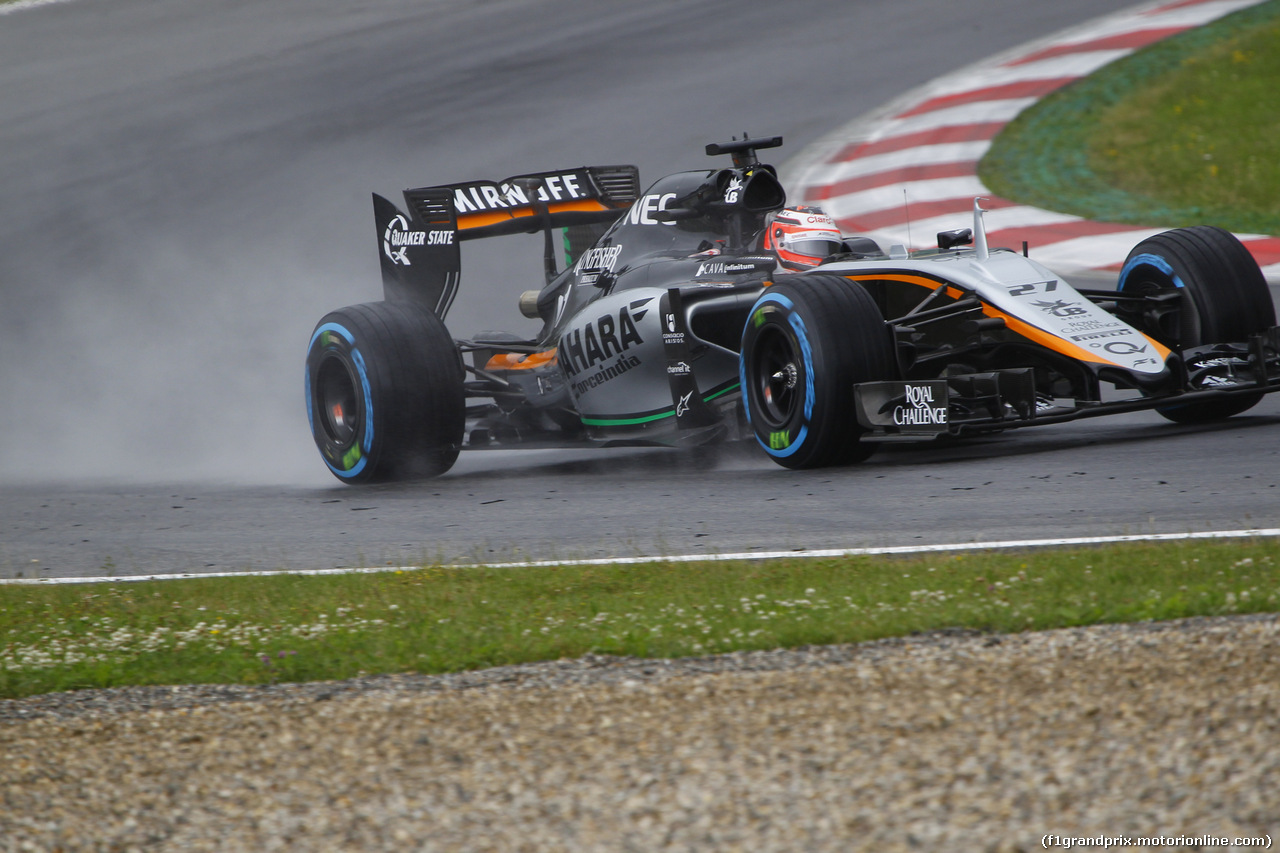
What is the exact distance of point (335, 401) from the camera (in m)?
8.74

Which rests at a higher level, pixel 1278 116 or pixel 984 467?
pixel 1278 116

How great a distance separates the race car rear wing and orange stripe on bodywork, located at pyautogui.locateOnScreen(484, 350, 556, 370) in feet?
1.43

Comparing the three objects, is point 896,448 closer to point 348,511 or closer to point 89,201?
point 348,511

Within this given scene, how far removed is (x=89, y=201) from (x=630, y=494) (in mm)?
10584

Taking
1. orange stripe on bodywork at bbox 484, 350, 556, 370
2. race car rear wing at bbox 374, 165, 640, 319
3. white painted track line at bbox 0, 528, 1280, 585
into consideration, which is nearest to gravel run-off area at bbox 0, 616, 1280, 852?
white painted track line at bbox 0, 528, 1280, 585

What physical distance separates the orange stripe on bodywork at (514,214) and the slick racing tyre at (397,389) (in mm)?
1157

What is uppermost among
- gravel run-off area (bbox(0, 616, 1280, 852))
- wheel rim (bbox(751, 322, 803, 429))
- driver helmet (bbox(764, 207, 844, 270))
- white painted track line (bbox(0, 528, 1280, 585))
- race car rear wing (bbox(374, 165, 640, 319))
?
race car rear wing (bbox(374, 165, 640, 319))

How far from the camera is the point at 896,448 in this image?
7.70m

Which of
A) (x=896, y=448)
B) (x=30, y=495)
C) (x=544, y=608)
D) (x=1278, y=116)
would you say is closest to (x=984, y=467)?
(x=896, y=448)

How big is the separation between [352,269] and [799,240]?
692cm

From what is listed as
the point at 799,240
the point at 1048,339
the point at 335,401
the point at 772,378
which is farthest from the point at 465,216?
the point at 1048,339

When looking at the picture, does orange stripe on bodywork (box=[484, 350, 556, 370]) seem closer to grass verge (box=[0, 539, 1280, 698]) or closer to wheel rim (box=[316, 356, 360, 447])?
wheel rim (box=[316, 356, 360, 447])

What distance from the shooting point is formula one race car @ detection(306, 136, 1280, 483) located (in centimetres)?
671

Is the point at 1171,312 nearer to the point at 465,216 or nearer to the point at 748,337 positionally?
the point at 748,337
